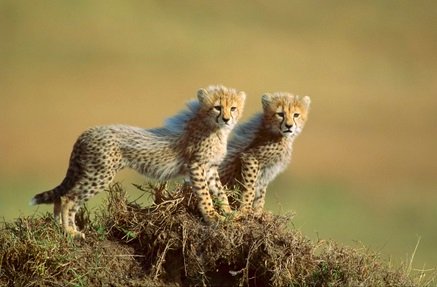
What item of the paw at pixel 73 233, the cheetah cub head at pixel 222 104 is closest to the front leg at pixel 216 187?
the cheetah cub head at pixel 222 104

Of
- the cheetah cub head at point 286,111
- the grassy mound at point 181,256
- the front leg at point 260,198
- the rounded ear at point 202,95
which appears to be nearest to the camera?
the grassy mound at point 181,256

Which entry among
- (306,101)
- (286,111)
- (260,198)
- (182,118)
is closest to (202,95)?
(182,118)

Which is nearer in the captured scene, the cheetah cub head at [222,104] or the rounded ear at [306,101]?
the cheetah cub head at [222,104]

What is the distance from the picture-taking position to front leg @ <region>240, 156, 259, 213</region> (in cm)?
743

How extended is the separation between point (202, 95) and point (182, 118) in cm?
30

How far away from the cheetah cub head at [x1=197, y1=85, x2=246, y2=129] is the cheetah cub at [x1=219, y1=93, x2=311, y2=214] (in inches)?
12.9

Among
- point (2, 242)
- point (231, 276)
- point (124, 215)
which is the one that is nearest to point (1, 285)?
point (2, 242)

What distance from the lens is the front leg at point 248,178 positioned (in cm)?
743

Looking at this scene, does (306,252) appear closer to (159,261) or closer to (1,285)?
(159,261)

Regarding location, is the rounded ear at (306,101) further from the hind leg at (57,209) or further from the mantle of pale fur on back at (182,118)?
the hind leg at (57,209)

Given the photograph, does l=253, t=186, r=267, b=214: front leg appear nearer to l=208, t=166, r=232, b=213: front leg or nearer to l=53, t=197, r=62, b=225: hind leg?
l=208, t=166, r=232, b=213: front leg

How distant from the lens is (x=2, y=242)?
7141 millimetres

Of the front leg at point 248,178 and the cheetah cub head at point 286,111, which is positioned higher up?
the cheetah cub head at point 286,111

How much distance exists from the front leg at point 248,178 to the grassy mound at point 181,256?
0.23 meters
